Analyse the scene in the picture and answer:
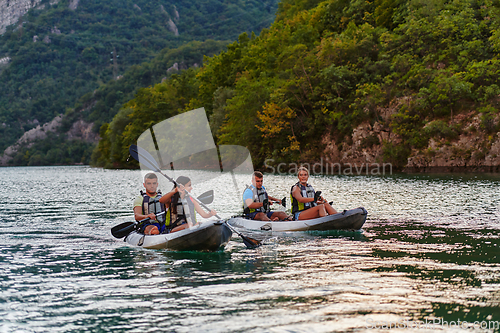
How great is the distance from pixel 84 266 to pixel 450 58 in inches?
1777

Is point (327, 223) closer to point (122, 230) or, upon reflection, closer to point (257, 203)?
point (257, 203)

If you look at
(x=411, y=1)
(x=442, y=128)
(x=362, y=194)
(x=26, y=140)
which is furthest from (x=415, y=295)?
(x=26, y=140)

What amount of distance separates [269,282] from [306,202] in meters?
5.61

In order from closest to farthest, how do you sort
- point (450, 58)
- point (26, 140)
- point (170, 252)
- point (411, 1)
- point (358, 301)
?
point (358, 301), point (170, 252), point (450, 58), point (411, 1), point (26, 140)

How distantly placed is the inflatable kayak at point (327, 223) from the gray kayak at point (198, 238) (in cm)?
292

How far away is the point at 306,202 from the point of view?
13.5m

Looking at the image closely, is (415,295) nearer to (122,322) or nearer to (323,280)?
(323,280)

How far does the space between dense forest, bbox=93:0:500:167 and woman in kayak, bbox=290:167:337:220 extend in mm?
31517

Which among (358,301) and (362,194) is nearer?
(358,301)

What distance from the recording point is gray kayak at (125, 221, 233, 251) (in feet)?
34.2

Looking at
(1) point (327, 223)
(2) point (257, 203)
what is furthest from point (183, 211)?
(1) point (327, 223)

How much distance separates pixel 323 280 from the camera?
813 cm

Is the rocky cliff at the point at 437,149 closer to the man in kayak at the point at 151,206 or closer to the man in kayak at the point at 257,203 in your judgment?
the man in kayak at the point at 257,203

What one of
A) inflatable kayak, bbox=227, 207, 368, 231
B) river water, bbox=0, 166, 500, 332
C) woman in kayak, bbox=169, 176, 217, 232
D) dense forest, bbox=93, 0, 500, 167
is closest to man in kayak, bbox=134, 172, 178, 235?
woman in kayak, bbox=169, 176, 217, 232
